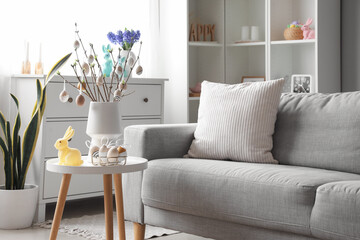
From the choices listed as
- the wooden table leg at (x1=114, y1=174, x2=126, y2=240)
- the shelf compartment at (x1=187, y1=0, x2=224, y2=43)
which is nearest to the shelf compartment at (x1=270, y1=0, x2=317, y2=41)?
the shelf compartment at (x1=187, y1=0, x2=224, y2=43)

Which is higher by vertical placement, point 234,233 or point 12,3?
point 12,3

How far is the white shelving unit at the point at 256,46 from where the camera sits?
4.37 meters

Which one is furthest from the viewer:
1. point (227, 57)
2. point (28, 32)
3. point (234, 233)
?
point (227, 57)

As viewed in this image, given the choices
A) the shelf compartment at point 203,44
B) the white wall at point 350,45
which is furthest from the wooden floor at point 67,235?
the white wall at point 350,45

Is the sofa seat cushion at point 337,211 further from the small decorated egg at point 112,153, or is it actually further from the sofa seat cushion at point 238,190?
the small decorated egg at point 112,153

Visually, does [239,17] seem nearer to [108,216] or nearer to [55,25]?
[55,25]

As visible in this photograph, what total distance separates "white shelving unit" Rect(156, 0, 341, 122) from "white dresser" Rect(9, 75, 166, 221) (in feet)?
2.15

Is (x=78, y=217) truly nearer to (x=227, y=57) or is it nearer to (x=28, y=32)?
(x=28, y=32)

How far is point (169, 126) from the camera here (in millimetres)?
3084

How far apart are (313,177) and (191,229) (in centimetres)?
63

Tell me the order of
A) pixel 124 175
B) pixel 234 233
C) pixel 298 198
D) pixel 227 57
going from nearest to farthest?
pixel 298 198 < pixel 234 233 < pixel 124 175 < pixel 227 57

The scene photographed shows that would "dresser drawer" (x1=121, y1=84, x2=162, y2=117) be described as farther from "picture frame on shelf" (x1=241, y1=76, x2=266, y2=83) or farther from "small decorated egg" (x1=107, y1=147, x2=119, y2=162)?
"small decorated egg" (x1=107, y1=147, x2=119, y2=162)

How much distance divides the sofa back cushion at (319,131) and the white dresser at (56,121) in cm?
90

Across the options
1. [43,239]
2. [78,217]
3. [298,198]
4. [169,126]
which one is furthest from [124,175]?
[298,198]
